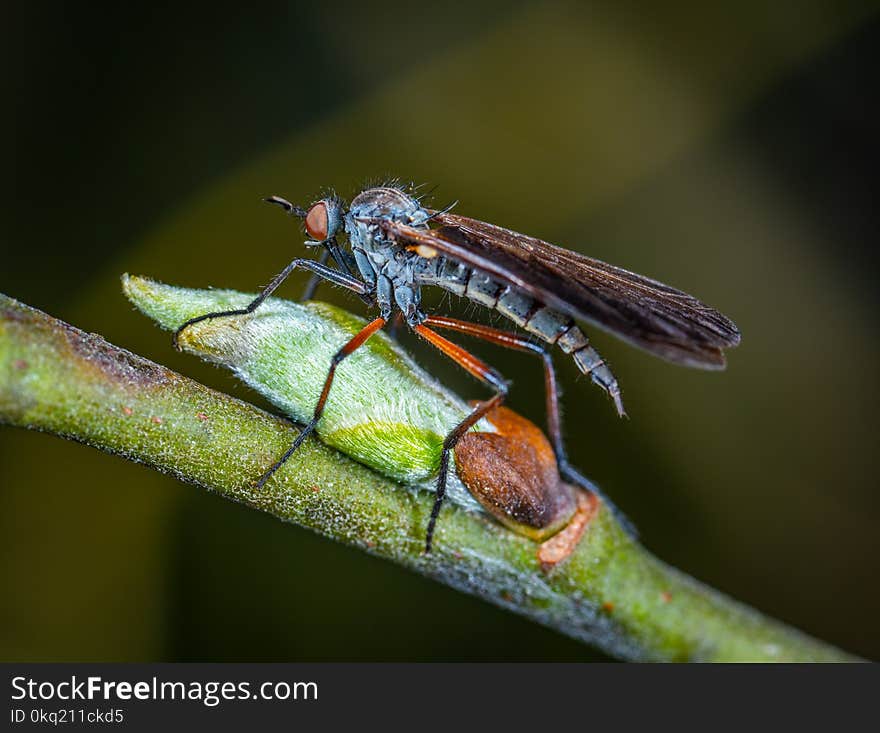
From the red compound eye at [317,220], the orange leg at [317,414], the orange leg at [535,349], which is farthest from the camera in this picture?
the red compound eye at [317,220]

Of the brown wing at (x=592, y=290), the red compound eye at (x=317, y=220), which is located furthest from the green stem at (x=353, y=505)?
the red compound eye at (x=317, y=220)

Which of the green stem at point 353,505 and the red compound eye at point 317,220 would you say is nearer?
the green stem at point 353,505

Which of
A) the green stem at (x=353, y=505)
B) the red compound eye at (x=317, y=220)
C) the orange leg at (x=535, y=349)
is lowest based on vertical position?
the green stem at (x=353, y=505)

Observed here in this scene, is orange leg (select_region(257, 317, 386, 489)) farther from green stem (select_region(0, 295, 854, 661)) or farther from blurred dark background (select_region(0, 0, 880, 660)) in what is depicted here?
blurred dark background (select_region(0, 0, 880, 660))

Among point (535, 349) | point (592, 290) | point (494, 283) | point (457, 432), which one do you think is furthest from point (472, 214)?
point (457, 432)

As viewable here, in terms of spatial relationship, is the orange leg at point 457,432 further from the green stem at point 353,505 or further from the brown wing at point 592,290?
the brown wing at point 592,290

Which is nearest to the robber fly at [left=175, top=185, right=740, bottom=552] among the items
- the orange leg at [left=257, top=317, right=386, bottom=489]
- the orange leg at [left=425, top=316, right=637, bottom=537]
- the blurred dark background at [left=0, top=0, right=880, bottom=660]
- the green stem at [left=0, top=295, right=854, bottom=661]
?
the orange leg at [left=425, top=316, right=637, bottom=537]

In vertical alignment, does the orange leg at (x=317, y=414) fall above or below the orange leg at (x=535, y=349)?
below
